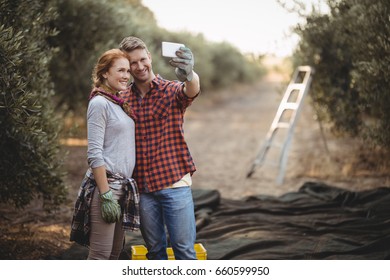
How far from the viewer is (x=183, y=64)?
9.53 ft

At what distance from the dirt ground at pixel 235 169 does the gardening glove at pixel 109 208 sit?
1.95 meters

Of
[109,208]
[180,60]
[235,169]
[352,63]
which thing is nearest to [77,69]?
[235,169]

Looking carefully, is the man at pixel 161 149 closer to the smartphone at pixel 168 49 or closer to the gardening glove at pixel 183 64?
the gardening glove at pixel 183 64

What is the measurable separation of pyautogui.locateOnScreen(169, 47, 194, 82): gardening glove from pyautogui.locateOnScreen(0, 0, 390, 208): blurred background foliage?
1.62m

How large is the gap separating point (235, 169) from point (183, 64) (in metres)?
6.55

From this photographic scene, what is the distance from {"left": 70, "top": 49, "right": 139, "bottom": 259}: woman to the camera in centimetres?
288

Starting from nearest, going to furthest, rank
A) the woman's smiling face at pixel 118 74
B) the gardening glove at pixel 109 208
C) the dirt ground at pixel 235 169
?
the gardening glove at pixel 109 208
the woman's smiling face at pixel 118 74
the dirt ground at pixel 235 169

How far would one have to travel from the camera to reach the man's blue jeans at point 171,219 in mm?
3100

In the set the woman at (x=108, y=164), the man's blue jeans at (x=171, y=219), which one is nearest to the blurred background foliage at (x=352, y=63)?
the man's blue jeans at (x=171, y=219)

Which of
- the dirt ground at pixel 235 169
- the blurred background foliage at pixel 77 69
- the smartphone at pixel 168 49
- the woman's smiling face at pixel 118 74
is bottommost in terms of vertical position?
the dirt ground at pixel 235 169

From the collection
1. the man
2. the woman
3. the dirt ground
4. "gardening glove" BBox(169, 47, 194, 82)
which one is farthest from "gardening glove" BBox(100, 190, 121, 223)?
the dirt ground

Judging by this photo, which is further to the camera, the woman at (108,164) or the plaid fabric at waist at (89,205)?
the plaid fabric at waist at (89,205)

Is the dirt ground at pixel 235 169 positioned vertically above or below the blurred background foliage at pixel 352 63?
below

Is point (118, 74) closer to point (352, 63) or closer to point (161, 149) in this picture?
point (161, 149)
